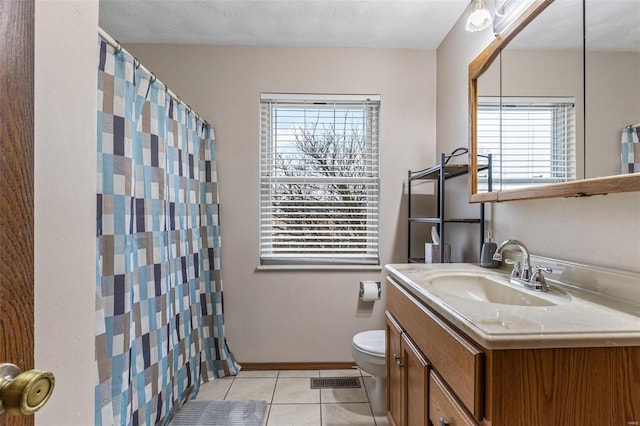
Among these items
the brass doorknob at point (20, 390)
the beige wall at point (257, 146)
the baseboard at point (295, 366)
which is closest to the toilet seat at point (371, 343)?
the beige wall at point (257, 146)

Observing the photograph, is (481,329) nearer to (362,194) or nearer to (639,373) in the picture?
(639,373)

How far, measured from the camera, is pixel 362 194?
2.37 metres

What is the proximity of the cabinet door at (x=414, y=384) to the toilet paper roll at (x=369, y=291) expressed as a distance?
0.94 metres

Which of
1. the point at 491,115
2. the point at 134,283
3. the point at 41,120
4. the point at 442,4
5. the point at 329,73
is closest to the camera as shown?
the point at 41,120

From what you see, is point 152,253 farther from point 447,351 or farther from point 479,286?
point 479,286

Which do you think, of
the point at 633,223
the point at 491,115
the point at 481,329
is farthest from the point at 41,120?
the point at 491,115

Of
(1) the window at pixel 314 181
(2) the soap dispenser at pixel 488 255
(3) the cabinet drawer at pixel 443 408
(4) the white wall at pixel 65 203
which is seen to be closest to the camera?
(4) the white wall at pixel 65 203

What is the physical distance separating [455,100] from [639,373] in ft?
5.57

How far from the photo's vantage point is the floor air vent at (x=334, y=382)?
206 centimetres

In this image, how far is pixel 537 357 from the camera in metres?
0.68

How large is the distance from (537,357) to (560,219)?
74 centimetres

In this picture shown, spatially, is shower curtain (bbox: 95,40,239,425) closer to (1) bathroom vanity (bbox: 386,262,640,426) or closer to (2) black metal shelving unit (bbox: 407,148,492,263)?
(1) bathroom vanity (bbox: 386,262,640,426)

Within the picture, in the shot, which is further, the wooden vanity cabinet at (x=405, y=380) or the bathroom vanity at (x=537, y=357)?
the wooden vanity cabinet at (x=405, y=380)

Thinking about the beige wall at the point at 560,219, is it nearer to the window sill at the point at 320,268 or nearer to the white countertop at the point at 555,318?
the white countertop at the point at 555,318
